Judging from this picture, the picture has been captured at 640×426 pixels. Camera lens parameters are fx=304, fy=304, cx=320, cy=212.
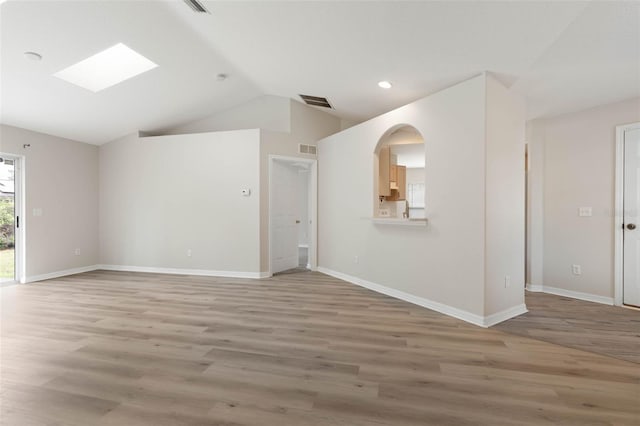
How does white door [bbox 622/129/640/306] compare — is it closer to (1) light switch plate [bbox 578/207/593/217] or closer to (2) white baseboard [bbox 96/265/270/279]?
(1) light switch plate [bbox 578/207/593/217]

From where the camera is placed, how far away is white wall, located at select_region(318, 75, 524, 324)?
128 inches

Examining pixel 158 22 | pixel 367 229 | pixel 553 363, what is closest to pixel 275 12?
pixel 158 22

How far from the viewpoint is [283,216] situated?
→ 241 inches

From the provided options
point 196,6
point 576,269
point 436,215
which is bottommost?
point 576,269

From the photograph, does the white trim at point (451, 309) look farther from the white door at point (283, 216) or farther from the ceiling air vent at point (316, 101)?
the ceiling air vent at point (316, 101)

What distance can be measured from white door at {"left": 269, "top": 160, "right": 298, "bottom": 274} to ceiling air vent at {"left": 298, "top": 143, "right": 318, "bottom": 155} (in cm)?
→ 43

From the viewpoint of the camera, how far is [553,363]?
238 centimetres

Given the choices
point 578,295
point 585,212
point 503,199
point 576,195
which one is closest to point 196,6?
point 503,199

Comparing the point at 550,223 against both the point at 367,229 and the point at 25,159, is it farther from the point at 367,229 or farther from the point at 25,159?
the point at 25,159

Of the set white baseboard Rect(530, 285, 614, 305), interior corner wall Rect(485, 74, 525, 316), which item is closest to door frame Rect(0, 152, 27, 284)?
interior corner wall Rect(485, 74, 525, 316)

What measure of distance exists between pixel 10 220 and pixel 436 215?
6.79m

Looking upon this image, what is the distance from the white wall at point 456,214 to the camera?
324 cm

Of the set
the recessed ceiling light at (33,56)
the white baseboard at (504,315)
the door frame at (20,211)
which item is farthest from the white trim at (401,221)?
the door frame at (20,211)

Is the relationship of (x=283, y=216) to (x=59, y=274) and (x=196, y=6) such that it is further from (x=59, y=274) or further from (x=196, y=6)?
(x=59, y=274)
